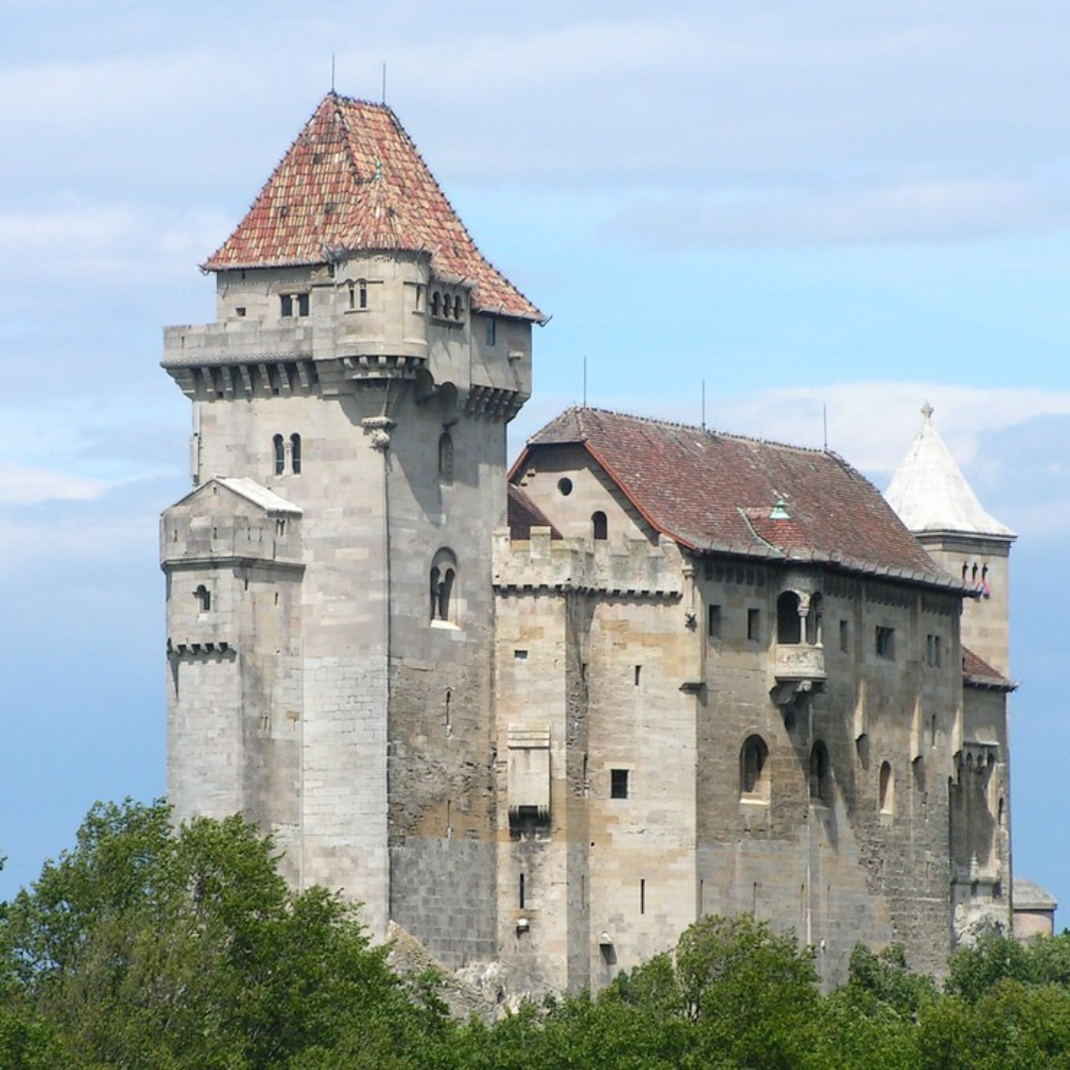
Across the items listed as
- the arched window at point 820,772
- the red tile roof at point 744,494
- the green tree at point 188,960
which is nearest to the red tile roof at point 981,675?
the red tile roof at point 744,494

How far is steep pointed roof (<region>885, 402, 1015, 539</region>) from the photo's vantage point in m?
183

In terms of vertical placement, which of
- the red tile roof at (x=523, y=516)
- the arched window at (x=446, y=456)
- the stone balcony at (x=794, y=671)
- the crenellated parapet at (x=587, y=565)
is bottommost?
the stone balcony at (x=794, y=671)

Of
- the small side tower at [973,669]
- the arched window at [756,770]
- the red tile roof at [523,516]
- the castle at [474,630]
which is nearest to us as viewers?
the castle at [474,630]

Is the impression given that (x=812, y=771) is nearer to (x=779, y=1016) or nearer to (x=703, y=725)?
(x=703, y=725)

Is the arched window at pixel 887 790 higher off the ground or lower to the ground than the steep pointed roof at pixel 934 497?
lower

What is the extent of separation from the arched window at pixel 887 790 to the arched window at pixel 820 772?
438 cm

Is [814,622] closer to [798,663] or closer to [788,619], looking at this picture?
[788,619]

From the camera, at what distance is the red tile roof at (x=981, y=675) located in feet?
584

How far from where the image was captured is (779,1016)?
5482 inches

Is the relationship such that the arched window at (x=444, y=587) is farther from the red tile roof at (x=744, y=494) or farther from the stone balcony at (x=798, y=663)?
the stone balcony at (x=798, y=663)

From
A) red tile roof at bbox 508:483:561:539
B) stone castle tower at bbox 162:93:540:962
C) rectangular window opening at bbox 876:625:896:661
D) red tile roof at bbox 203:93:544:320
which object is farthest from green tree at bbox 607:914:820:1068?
red tile roof at bbox 203:93:544:320

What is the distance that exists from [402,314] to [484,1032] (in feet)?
71.5

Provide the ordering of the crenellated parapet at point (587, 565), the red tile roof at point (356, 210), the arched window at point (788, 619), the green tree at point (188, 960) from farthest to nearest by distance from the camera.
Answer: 1. the arched window at point (788, 619)
2. the crenellated parapet at point (587, 565)
3. the red tile roof at point (356, 210)
4. the green tree at point (188, 960)

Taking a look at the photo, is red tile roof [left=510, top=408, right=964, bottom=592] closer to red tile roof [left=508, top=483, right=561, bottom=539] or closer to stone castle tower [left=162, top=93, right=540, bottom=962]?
red tile roof [left=508, top=483, right=561, bottom=539]
